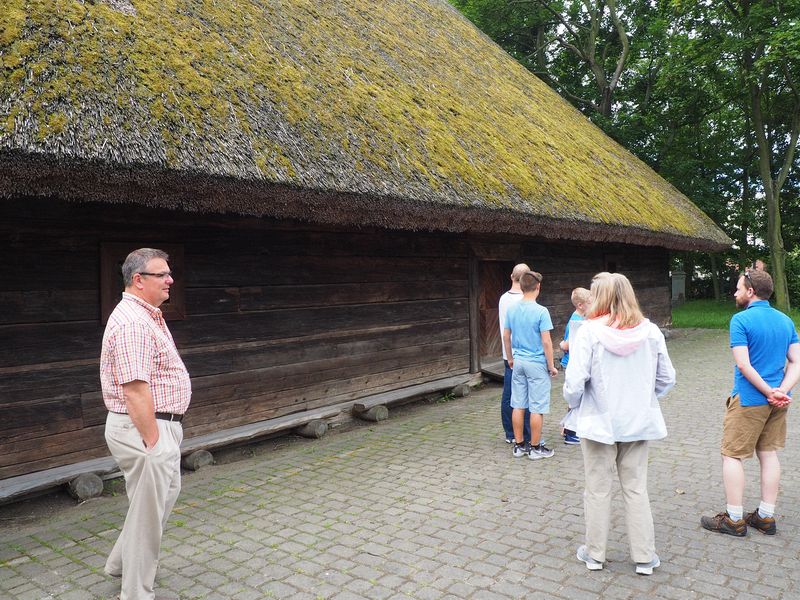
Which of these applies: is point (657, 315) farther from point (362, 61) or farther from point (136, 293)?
point (136, 293)

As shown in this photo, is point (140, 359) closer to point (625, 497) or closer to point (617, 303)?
point (617, 303)

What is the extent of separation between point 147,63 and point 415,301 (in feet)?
14.2

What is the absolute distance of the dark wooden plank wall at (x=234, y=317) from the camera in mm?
4477

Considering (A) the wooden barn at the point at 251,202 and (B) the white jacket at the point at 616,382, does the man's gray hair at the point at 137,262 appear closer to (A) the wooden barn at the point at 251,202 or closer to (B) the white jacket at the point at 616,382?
(A) the wooden barn at the point at 251,202

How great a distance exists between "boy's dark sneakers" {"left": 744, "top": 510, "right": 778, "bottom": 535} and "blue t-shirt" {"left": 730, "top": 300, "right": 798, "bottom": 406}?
0.72 meters

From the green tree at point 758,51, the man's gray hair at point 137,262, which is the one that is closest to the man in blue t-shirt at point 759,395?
the man's gray hair at point 137,262

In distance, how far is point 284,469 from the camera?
527 centimetres

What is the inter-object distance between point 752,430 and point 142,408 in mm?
3440

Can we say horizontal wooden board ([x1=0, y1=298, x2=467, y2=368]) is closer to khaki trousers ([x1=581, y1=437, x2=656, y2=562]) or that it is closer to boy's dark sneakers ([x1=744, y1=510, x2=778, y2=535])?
khaki trousers ([x1=581, y1=437, x2=656, y2=562])

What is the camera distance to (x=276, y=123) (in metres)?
5.15

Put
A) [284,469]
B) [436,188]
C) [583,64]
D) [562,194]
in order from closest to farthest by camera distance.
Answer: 1. [284,469]
2. [436,188]
3. [562,194]
4. [583,64]

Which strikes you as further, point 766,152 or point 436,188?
point 766,152

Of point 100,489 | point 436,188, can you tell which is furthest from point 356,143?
point 100,489

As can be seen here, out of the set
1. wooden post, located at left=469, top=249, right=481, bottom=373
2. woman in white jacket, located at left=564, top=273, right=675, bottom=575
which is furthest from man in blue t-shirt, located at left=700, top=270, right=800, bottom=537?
wooden post, located at left=469, top=249, right=481, bottom=373
